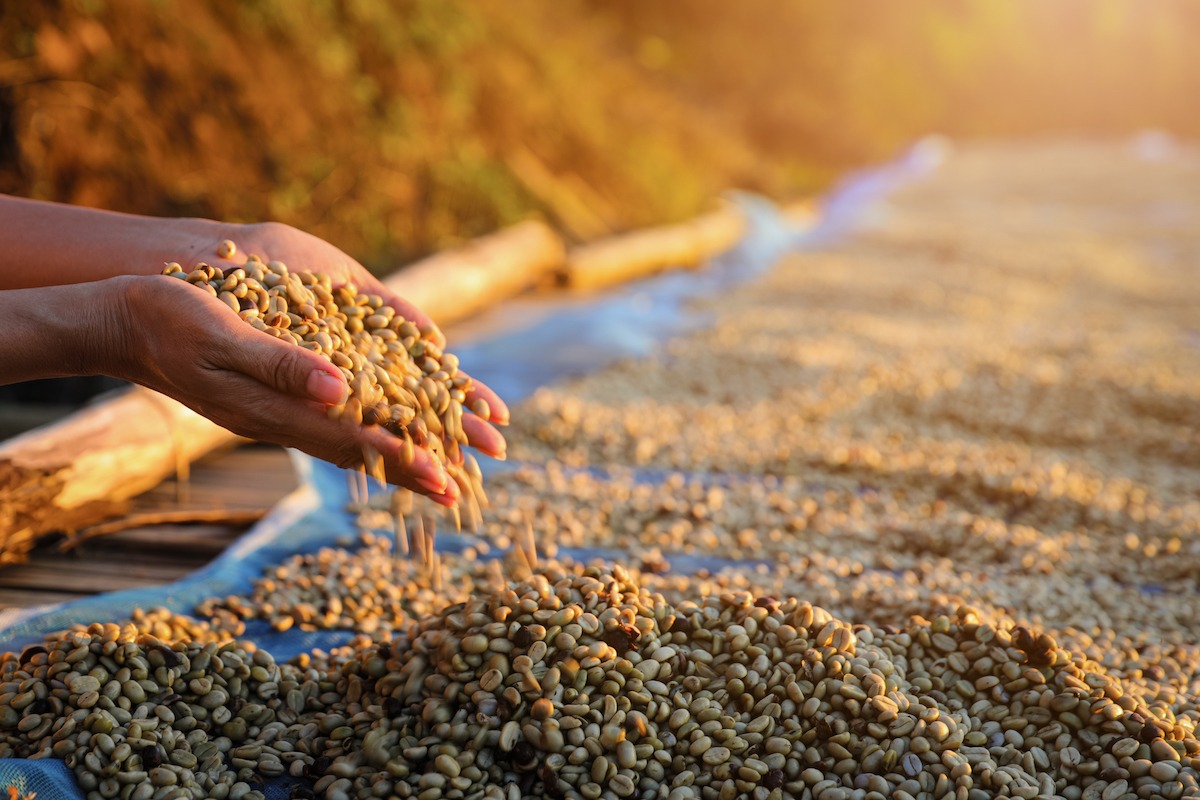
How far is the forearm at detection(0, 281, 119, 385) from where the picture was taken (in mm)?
1650

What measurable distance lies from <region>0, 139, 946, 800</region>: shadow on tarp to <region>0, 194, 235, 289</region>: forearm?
2.24ft

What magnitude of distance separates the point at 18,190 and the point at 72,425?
99.4 inches

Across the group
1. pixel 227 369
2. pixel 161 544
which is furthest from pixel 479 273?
pixel 227 369

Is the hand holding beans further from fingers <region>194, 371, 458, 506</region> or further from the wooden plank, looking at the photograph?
the wooden plank

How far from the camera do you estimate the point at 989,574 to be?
2611 mm

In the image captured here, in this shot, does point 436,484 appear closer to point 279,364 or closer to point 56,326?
point 279,364

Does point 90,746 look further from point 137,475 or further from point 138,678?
point 137,475

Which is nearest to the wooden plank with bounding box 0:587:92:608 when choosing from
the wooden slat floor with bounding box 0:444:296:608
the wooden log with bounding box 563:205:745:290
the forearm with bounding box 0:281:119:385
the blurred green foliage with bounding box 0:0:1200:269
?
the wooden slat floor with bounding box 0:444:296:608

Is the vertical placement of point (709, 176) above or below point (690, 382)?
above

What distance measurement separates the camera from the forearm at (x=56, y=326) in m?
1.65

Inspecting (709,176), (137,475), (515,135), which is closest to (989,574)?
(137,475)

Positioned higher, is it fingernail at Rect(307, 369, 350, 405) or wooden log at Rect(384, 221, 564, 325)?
wooden log at Rect(384, 221, 564, 325)

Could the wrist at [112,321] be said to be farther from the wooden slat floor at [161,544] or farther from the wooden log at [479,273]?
the wooden log at [479,273]

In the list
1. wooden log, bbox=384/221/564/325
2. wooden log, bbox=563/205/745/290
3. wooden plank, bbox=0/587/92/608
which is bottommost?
wooden plank, bbox=0/587/92/608
